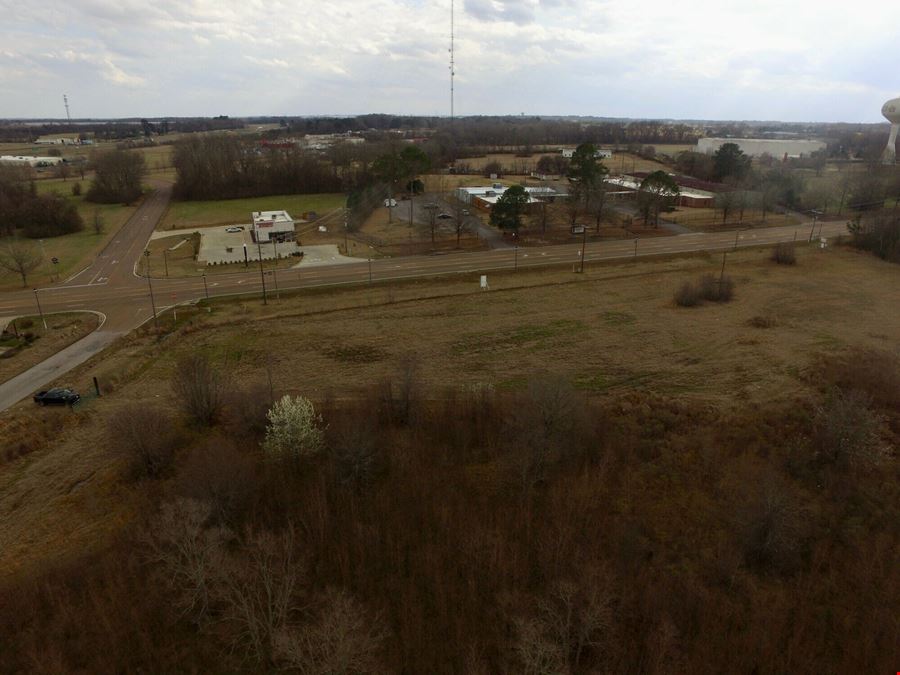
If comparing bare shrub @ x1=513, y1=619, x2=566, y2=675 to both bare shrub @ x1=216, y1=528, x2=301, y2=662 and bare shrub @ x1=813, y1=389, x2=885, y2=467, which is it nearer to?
bare shrub @ x1=216, y1=528, x2=301, y2=662

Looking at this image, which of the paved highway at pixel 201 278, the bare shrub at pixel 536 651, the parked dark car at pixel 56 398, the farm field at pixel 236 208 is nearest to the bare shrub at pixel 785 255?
the paved highway at pixel 201 278

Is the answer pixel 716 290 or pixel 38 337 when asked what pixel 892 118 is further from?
pixel 38 337

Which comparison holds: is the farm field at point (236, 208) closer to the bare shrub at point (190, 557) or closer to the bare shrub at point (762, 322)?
the bare shrub at point (762, 322)

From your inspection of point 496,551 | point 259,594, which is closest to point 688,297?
point 496,551

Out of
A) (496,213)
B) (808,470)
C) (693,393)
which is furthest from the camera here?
(496,213)

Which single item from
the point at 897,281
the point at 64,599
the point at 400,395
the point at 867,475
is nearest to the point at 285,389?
the point at 400,395

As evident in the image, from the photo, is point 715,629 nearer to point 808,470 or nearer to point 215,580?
point 808,470
